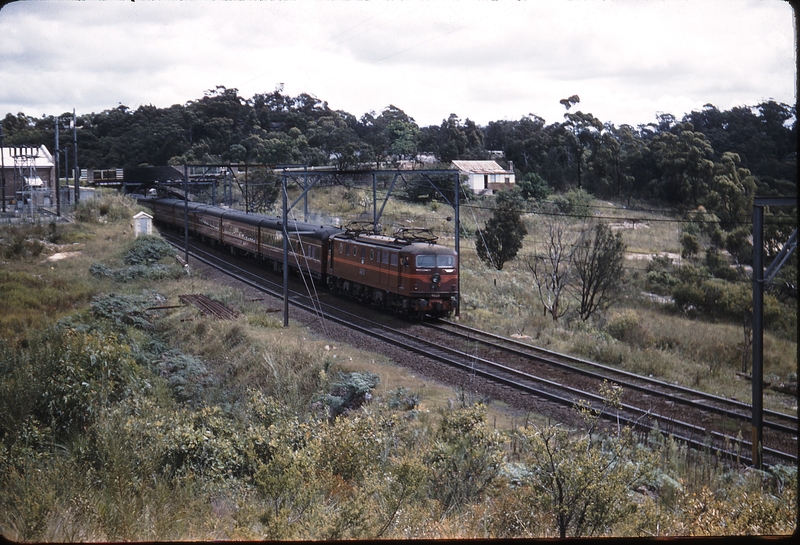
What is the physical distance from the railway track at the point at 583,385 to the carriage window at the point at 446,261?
1.82 m

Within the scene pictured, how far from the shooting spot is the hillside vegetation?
218 inches

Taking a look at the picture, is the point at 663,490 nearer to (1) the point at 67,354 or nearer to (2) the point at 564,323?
(1) the point at 67,354

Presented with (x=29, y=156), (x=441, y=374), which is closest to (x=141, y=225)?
(x=29, y=156)

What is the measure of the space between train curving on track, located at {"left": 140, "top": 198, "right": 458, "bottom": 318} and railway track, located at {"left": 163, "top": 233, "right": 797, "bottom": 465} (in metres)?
1.00

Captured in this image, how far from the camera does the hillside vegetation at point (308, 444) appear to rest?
18.1ft

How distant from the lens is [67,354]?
34.8 feet

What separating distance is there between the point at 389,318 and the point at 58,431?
13017 mm

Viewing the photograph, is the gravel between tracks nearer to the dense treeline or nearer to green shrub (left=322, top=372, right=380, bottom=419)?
green shrub (left=322, top=372, right=380, bottom=419)

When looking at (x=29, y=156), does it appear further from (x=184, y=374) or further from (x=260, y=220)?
(x=184, y=374)

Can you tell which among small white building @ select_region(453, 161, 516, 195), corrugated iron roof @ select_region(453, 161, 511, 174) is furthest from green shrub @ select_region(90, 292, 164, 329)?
small white building @ select_region(453, 161, 516, 195)

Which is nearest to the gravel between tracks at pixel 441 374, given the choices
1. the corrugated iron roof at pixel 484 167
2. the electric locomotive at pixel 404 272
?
the electric locomotive at pixel 404 272

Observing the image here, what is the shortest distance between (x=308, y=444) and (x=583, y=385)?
8.74 metres

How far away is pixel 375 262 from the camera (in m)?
22.6

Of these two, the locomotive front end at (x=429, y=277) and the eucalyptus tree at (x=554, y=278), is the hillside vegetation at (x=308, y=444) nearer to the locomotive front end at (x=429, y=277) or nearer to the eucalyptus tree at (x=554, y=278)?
the locomotive front end at (x=429, y=277)
